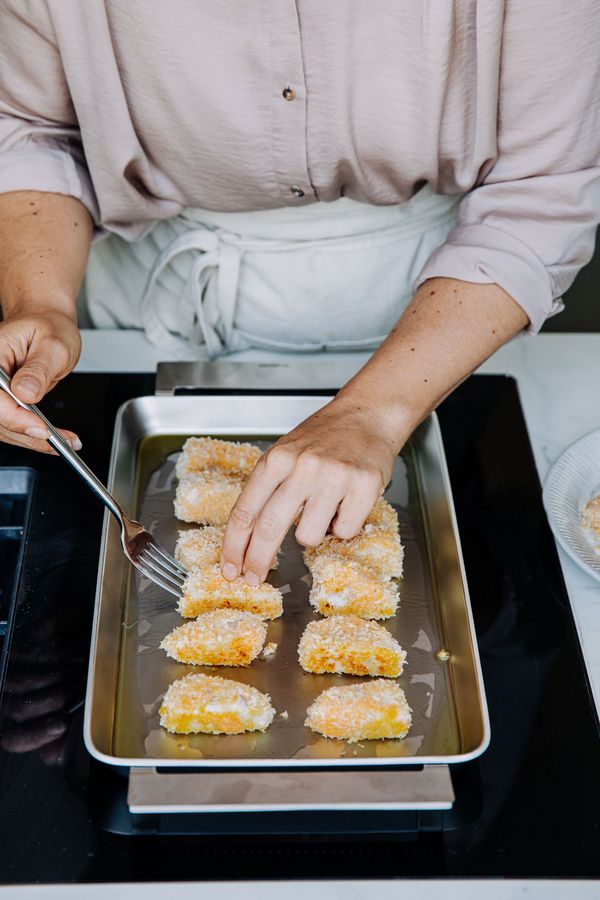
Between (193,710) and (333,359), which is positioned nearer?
(193,710)

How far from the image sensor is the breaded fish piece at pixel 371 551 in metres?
1.08

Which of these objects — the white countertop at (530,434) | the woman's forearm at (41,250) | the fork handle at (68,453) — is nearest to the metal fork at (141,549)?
the fork handle at (68,453)

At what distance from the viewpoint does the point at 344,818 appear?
84 centimetres

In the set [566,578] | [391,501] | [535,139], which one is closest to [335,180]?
[535,139]

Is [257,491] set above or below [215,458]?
above

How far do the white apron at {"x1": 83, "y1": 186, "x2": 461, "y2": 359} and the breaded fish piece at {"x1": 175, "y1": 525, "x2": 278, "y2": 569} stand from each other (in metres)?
0.43

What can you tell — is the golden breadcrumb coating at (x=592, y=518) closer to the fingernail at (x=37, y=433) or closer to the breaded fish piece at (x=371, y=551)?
the breaded fish piece at (x=371, y=551)

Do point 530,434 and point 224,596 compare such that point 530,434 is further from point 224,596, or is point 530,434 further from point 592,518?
point 224,596

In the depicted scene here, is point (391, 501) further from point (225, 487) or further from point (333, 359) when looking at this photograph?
point (333, 359)

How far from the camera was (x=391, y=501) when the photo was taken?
1216 mm

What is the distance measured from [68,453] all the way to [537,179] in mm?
662

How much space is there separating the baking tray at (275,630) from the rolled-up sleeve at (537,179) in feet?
0.75

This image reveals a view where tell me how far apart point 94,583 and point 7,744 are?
229 millimetres

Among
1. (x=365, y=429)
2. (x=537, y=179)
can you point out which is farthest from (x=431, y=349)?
(x=537, y=179)
